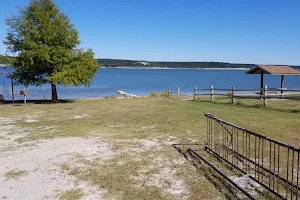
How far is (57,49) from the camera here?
1952 centimetres

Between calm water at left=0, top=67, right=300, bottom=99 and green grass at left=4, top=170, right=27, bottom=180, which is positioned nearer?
green grass at left=4, top=170, right=27, bottom=180

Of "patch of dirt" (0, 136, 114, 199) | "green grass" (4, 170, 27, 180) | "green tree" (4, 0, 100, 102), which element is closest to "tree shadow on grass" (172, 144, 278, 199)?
"patch of dirt" (0, 136, 114, 199)

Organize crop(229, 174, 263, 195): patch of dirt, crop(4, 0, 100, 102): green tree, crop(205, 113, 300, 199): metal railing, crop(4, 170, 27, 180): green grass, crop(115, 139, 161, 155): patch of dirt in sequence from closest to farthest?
1. crop(205, 113, 300, 199): metal railing
2. crop(229, 174, 263, 195): patch of dirt
3. crop(4, 170, 27, 180): green grass
4. crop(115, 139, 161, 155): patch of dirt
5. crop(4, 0, 100, 102): green tree

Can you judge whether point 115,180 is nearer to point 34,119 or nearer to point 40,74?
point 34,119

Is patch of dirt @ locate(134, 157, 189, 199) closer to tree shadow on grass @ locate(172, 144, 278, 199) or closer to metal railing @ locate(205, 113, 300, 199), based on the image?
tree shadow on grass @ locate(172, 144, 278, 199)

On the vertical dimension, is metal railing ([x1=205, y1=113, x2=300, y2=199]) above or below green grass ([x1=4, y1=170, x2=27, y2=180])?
above

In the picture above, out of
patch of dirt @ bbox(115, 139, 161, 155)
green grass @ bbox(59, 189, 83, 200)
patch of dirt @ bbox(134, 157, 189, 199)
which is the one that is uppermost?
patch of dirt @ bbox(115, 139, 161, 155)

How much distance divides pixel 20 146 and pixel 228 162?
5.96 metres

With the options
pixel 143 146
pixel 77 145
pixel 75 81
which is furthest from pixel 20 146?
pixel 75 81

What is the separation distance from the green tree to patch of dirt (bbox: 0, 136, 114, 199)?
36.5 feet

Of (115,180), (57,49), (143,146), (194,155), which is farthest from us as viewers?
(57,49)

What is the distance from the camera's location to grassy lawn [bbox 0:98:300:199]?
5297 millimetres

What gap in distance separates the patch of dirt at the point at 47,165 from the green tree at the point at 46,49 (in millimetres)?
11118

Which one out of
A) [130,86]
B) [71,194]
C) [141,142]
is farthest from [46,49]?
[130,86]
